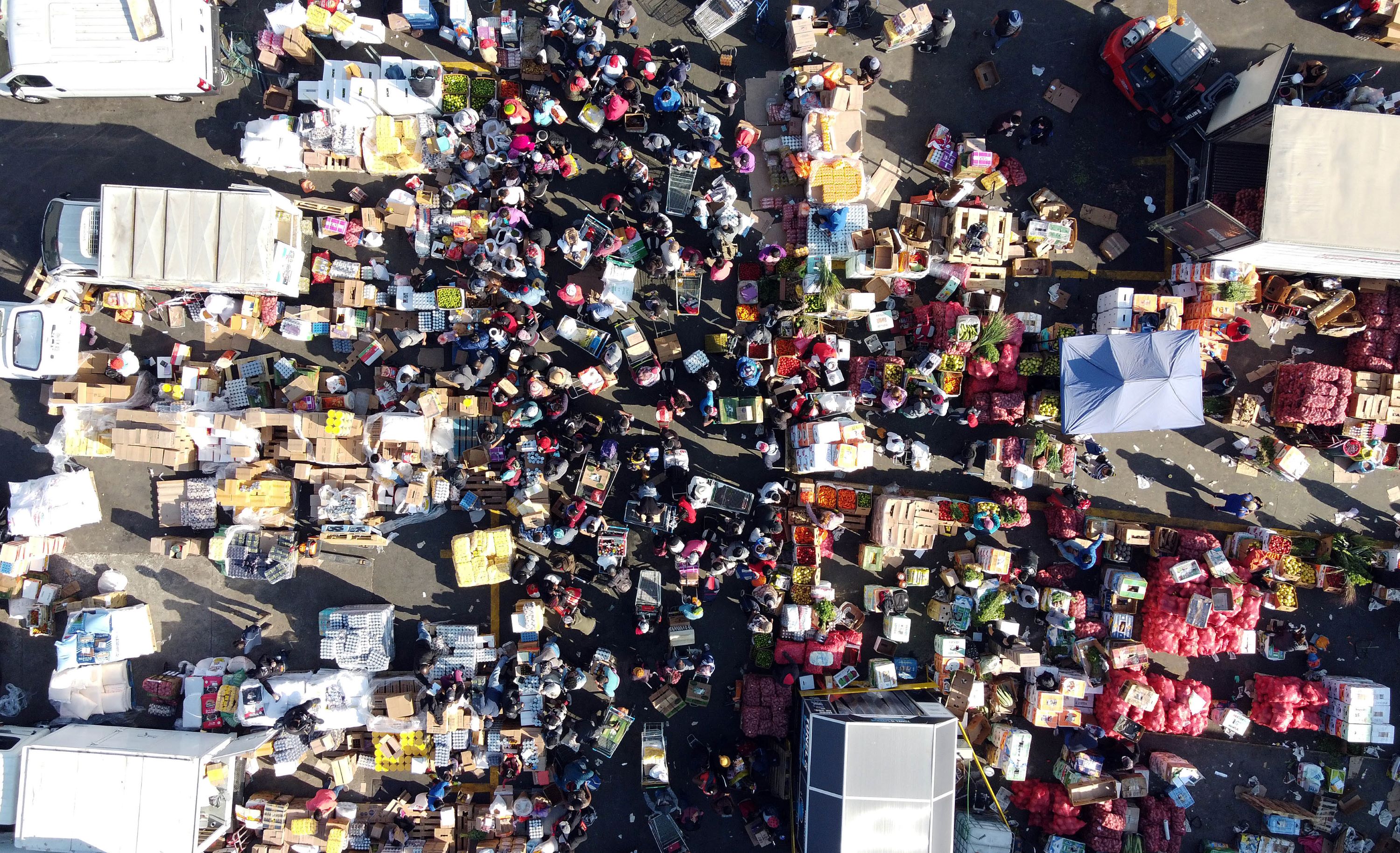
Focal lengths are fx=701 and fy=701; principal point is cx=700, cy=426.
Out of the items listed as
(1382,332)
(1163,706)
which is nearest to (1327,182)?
(1382,332)

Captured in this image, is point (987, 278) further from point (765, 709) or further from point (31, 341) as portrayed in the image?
point (31, 341)

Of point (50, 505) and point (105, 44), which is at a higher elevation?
point (105, 44)

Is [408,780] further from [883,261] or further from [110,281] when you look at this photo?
[883,261]

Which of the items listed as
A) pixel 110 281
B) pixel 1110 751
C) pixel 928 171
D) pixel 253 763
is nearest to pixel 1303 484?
pixel 1110 751

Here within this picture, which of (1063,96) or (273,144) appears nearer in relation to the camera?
(273,144)

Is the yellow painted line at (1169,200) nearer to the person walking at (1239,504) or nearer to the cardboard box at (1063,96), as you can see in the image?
the cardboard box at (1063,96)

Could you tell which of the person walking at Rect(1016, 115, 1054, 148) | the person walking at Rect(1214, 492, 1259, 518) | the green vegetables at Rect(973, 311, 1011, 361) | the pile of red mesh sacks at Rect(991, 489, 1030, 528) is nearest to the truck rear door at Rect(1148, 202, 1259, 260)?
the person walking at Rect(1016, 115, 1054, 148)
